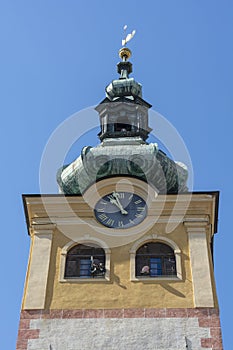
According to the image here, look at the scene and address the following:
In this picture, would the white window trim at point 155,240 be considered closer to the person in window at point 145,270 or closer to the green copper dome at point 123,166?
the person in window at point 145,270

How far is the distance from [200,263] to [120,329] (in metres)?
2.73

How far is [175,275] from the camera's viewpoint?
19.9 metres

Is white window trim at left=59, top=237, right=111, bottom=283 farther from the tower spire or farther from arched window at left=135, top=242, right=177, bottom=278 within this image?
the tower spire

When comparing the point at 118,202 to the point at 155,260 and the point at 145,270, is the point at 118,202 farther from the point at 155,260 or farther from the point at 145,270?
the point at 145,270

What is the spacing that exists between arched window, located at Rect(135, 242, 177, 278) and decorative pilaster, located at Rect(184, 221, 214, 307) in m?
0.49

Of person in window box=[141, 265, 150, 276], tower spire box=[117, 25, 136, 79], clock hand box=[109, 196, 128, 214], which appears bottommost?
person in window box=[141, 265, 150, 276]

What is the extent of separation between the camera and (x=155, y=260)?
20.4 meters

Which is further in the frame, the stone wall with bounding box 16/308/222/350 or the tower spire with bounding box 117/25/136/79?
the tower spire with bounding box 117/25/136/79

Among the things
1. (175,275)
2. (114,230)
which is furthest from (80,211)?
(175,275)

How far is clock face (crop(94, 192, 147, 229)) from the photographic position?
2136cm

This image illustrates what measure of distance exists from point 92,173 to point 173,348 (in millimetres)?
6020

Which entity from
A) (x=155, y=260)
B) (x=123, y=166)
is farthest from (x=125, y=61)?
(x=155, y=260)

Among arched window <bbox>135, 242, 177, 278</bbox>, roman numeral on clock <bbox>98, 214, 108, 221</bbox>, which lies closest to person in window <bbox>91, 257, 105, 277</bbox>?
arched window <bbox>135, 242, 177, 278</bbox>

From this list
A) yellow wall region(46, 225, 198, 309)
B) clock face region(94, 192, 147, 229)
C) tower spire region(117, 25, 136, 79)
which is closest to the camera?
yellow wall region(46, 225, 198, 309)
